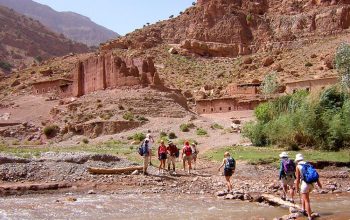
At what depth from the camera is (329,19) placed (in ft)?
308

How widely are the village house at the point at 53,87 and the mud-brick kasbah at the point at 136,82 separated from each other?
7.2 inches

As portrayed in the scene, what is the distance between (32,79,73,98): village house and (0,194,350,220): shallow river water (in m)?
45.1

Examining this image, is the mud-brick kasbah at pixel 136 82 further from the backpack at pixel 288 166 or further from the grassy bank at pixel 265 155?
the backpack at pixel 288 166

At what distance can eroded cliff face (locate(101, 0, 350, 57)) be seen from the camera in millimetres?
93562

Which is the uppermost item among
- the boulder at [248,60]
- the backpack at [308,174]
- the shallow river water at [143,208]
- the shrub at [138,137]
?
the boulder at [248,60]

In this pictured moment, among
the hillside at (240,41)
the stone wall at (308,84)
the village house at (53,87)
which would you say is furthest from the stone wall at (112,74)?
the hillside at (240,41)

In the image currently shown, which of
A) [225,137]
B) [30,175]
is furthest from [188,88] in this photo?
[30,175]

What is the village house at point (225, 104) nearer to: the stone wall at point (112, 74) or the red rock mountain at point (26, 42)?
the stone wall at point (112, 74)

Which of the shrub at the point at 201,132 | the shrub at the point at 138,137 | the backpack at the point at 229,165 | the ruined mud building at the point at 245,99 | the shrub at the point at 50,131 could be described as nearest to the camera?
the backpack at the point at 229,165

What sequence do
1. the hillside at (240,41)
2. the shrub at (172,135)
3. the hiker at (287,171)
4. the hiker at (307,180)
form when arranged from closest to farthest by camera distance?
the hiker at (307,180) < the hiker at (287,171) < the shrub at (172,135) < the hillside at (240,41)

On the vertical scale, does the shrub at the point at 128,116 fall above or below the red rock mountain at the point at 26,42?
below

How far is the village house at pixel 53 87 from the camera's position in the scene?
6320cm

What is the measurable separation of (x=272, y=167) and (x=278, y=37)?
71.8m

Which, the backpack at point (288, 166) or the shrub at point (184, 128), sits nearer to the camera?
the backpack at point (288, 166)
